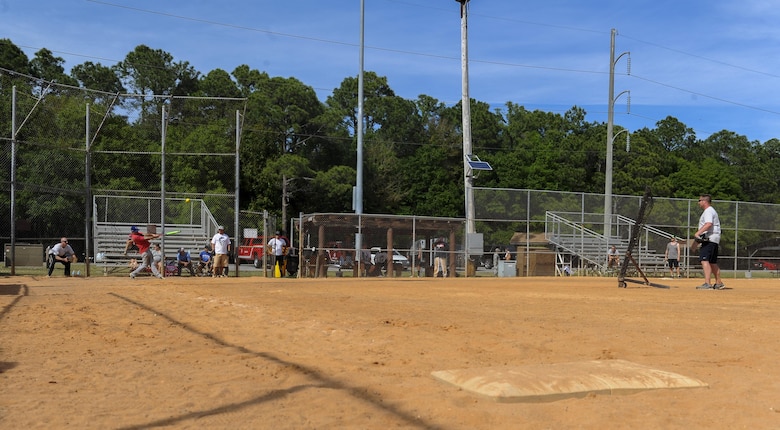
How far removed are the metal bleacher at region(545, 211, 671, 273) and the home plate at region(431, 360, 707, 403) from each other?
22642 millimetres

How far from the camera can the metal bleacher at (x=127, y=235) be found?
885 inches

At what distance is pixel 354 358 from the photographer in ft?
20.8

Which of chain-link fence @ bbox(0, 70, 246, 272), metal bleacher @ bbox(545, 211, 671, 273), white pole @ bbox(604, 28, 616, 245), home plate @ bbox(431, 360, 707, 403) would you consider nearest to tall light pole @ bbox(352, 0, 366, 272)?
chain-link fence @ bbox(0, 70, 246, 272)

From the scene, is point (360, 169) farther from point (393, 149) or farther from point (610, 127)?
point (393, 149)

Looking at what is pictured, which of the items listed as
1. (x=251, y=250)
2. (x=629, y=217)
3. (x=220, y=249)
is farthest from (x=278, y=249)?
(x=629, y=217)

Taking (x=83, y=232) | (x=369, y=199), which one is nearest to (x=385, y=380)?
(x=83, y=232)

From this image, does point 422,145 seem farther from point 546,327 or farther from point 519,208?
point 546,327

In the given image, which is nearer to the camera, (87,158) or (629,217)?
(87,158)

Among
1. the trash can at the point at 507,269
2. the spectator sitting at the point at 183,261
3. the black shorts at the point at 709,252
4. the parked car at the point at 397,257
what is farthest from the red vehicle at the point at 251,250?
the black shorts at the point at 709,252

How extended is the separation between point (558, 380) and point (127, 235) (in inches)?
813

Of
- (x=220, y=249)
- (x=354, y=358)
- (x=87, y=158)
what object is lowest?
(x=354, y=358)

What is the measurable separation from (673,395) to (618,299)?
7475mm

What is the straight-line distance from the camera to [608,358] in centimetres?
623

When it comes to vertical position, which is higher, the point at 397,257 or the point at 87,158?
the point at 87,158
